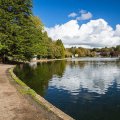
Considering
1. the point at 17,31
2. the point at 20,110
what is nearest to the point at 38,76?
the point at 17,31

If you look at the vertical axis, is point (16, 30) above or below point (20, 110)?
above

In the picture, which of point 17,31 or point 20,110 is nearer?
point 20,110

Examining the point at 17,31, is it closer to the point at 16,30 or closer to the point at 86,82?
the point at 16,30

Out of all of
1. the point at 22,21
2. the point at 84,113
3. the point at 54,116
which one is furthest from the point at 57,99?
the point at 22,21

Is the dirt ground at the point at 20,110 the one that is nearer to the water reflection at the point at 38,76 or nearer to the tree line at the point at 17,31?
the water reflection at the point at 38,76

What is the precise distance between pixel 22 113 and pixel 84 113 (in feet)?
17.2

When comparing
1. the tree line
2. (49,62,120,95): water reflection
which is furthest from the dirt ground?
the tree line

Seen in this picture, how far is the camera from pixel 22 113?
12.0 meters

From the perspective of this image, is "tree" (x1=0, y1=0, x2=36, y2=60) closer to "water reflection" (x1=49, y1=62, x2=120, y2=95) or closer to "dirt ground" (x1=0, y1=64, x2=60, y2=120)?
"water reflection" (x1=49, y1=62, x2=120, y2=95)

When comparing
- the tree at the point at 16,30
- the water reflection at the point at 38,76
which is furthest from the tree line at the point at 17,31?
the water reflection at the point at 38,76

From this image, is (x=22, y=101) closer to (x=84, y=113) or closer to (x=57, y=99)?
(x=84, y=113)

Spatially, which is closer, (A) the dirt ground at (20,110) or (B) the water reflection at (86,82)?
(A) the dirt ground at (20,110)

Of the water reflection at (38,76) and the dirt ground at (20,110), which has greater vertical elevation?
the dirt ground at (20,110)

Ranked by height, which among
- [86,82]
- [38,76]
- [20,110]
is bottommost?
[86,82]
